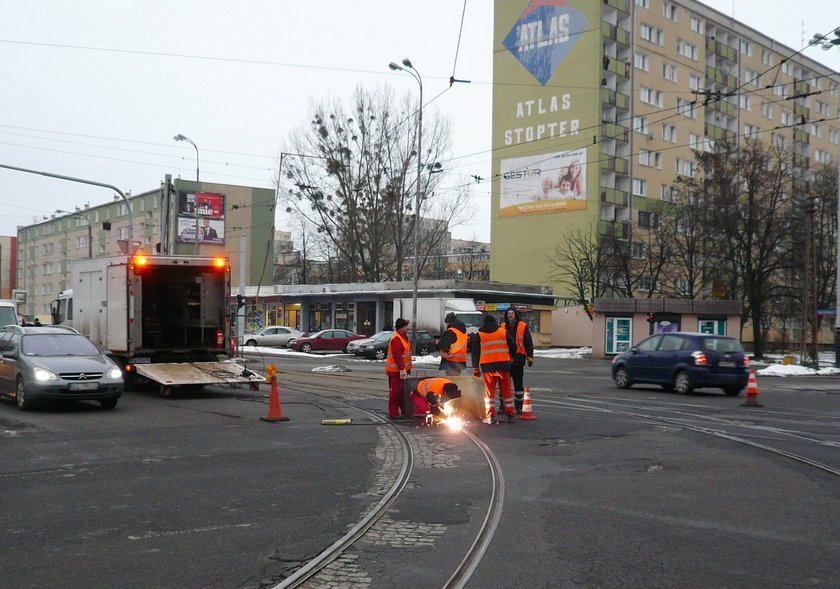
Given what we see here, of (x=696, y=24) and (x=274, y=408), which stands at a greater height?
(x=696, y=24)

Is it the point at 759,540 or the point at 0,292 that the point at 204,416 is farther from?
the point at 0,292

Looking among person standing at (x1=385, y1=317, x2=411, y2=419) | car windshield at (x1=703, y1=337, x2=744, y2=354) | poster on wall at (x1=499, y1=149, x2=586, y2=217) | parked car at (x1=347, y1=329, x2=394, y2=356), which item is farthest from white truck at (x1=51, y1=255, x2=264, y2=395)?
poster on wall at (x1=499, y1=149, x2=586, y2=217)

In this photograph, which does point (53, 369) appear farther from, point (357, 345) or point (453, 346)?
point (357, 345)

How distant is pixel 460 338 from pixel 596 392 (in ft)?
26.7

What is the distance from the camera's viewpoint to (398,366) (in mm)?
13578

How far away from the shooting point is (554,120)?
6125 centimetres

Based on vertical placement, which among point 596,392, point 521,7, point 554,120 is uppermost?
point 521,7

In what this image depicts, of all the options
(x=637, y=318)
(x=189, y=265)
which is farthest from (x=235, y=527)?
(x=637, y=318)

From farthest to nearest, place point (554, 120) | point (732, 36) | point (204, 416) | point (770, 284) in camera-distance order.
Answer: point (732, 36) → point (554, 120) → point (770, 284) → point (204, 416)

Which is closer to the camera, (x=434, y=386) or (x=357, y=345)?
(x=434, y=386)

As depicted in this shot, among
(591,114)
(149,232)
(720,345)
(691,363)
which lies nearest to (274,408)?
(691,363)

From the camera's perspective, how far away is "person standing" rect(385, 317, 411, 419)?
13539 mm

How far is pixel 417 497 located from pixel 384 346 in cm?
3222

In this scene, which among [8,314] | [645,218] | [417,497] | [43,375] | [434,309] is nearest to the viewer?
[417,497]
